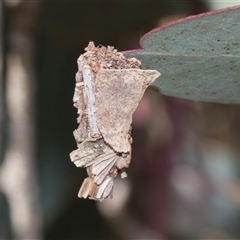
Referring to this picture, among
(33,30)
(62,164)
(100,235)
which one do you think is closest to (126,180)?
(100,235)

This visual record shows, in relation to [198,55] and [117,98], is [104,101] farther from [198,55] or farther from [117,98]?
[198,55]

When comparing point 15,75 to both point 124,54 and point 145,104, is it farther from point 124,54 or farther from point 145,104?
point 124,54

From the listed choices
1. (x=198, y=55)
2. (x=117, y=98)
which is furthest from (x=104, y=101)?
(x=198, y=55)
